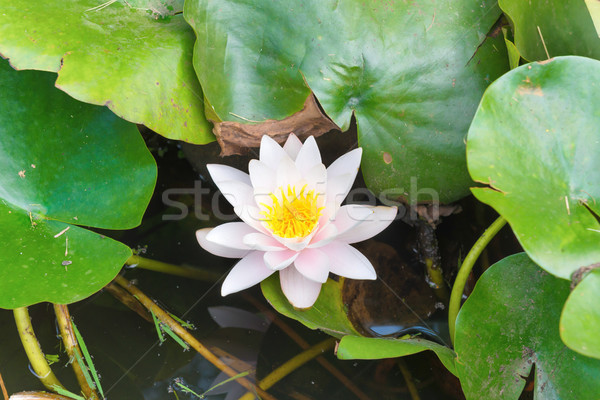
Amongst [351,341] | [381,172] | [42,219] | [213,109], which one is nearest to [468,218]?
[381,172]

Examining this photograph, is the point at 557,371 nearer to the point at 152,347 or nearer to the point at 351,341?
the point at 351,341

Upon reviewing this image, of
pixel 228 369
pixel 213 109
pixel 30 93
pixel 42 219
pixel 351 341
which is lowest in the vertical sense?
pixel 228 369

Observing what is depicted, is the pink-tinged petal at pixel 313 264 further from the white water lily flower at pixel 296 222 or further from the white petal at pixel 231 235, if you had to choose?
the white petal at pixel 231 235

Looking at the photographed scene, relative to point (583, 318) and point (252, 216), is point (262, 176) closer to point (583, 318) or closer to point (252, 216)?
point (252, 216)

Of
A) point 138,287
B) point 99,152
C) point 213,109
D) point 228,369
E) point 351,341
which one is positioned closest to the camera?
point 351,341

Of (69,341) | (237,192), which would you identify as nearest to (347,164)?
(237,192)

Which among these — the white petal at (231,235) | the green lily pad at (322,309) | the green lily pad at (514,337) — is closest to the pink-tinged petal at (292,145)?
the white petal at (231,235)
